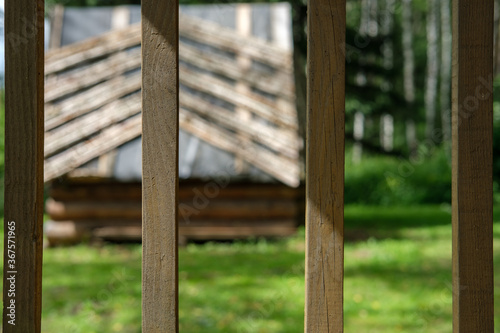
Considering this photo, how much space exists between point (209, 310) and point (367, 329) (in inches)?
52.9

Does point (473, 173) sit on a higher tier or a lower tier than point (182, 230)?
higher

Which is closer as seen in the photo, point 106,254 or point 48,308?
point 48,308

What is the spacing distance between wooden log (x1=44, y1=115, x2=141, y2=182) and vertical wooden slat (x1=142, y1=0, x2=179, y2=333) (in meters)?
6.17

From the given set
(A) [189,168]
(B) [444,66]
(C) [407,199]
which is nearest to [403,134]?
(B) [444,66]

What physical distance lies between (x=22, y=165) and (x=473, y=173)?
1154 millimetres

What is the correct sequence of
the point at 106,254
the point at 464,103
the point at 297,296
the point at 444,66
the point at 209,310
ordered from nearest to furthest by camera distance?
the point at 464,103, the point at 209,310, the point at 297,296, the point at 106,254, the point at 444,66

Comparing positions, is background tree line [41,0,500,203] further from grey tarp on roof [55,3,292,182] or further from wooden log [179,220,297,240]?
wooden log [179,220,297,240]

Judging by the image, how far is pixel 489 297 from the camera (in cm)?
129

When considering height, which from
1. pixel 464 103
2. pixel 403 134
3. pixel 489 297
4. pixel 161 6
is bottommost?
pixel 489 297

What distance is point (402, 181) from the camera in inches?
579

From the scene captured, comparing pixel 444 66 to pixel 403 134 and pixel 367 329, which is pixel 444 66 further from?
pixel 367 329

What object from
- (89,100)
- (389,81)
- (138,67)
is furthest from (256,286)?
(389,81)

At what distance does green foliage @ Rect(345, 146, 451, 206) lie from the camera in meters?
13.8

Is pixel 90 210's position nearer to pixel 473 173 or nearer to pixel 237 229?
pixel 237 229
